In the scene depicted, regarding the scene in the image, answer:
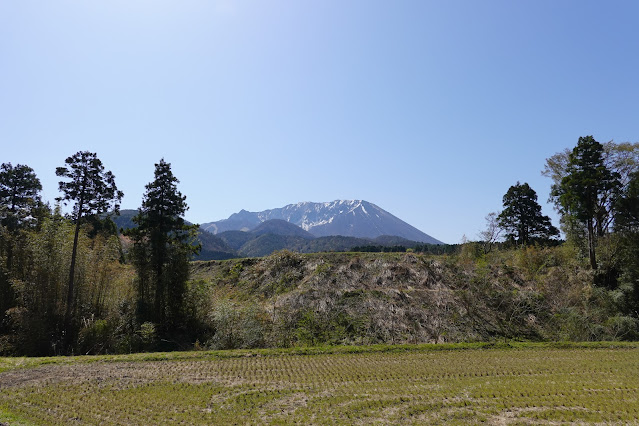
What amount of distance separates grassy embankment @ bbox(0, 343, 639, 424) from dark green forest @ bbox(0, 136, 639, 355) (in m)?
3.59

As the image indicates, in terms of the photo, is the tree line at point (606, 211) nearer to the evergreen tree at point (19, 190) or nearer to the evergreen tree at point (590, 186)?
the evergreen tree at point (590, 186)

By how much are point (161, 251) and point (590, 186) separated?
27673 millimetres

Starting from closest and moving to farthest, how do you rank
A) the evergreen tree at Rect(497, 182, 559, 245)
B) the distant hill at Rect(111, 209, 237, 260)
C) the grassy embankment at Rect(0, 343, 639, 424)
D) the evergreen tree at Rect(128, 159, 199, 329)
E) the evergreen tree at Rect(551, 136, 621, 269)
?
the grassy embankment at Rect(0, 343, 639, 424)
the evergreen tree at Rect(128, 159, 199, 329)
the evergreen tree at Rect(551, 136, 621, 269)
the evergreen tree at Rect(497, 182, 559, 245)
the distant hill at Rect(111, 209, 237, 260)

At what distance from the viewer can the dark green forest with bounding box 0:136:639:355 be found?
692 inches

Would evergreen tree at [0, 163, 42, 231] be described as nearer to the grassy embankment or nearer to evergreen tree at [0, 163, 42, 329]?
evergreen tree at [0, 163, 42, 329]

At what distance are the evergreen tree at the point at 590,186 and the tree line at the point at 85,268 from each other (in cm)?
2540

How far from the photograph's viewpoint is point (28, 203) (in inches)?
923

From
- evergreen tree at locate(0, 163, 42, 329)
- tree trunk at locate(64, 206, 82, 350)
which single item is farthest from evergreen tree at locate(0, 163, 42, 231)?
tree trunk at locate(64, 206, 82, 350)

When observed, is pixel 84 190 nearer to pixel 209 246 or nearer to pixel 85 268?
pixel 85 268

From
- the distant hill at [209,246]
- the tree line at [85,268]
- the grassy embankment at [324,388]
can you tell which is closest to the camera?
the grassy embankment at [324,388]

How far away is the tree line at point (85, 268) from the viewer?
17.0 metres

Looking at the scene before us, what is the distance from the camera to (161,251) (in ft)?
67.1

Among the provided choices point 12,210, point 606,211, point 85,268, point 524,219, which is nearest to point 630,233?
point 606,211

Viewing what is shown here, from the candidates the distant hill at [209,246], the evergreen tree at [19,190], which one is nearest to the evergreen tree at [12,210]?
the evergreen tree at [19,190]
